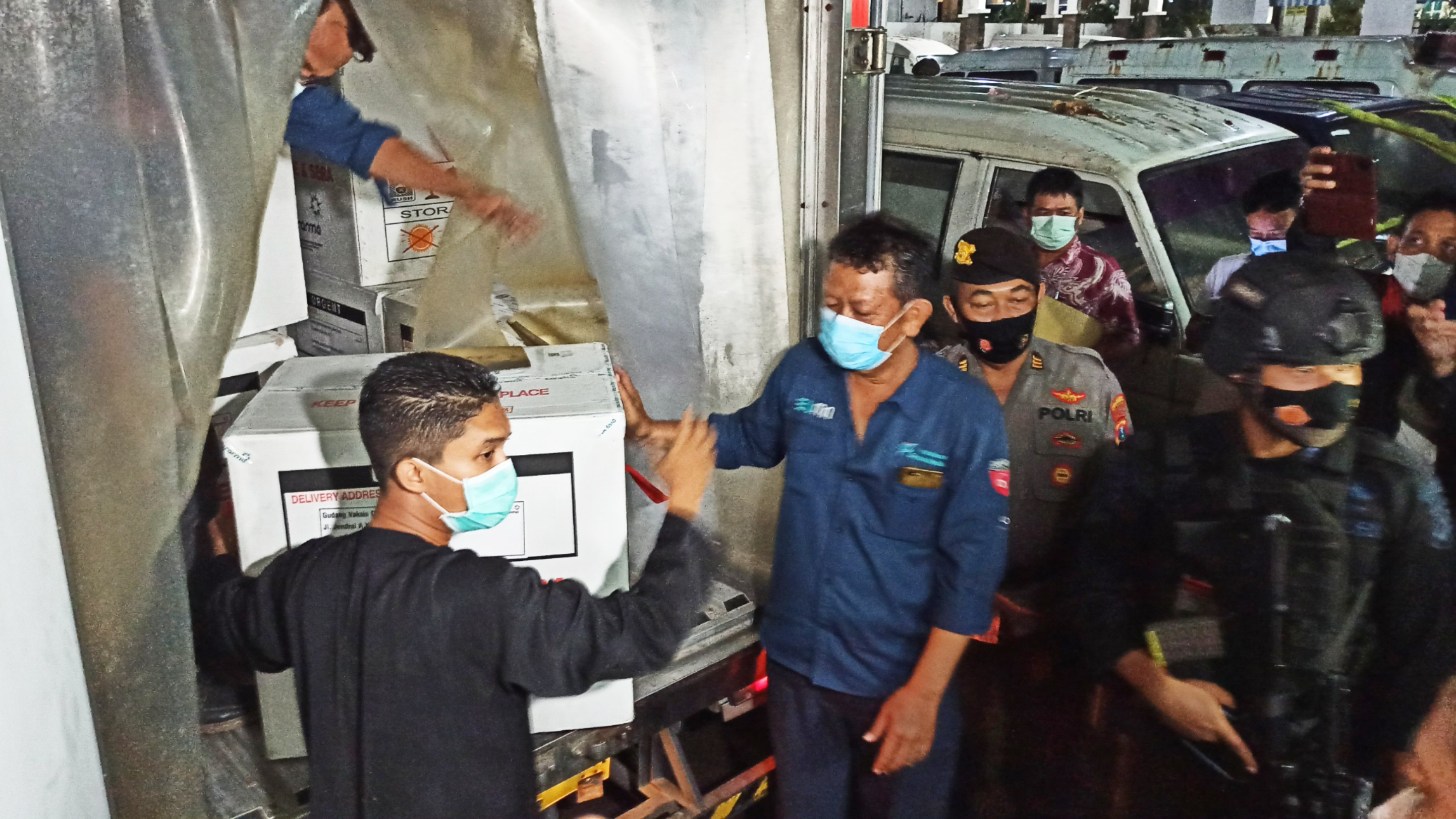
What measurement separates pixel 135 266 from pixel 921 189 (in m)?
3.08

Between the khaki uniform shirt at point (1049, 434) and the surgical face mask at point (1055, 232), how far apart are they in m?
0.72

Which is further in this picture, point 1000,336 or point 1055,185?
point 1055,185

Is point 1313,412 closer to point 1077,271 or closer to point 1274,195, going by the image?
point 1077,271

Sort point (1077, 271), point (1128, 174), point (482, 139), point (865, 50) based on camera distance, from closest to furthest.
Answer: point (482, 139)
point (865, 50)
point (1077, 271)
point (1128, 174)

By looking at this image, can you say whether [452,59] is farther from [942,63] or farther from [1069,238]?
[942,63]

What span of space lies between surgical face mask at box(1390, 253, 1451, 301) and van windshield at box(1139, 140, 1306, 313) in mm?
588

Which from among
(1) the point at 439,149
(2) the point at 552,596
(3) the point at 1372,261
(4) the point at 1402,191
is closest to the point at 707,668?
(2) the point at 552,596

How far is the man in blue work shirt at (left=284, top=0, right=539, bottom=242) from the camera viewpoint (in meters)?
2.03

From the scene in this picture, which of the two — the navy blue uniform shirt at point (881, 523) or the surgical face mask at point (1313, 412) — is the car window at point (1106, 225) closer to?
the surgical face mask at point (1313, 412)

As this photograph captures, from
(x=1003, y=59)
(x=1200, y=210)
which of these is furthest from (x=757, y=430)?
(x=1003, y=59)

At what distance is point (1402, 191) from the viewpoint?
4.05m

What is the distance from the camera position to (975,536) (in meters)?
1.87

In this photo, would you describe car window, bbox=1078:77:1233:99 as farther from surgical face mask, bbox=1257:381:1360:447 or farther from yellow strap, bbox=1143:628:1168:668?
yellow strap, bbox=1143:628:1168:668

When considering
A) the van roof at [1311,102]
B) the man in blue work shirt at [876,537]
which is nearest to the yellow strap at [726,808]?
the man in blue work shirt at [876,537]
